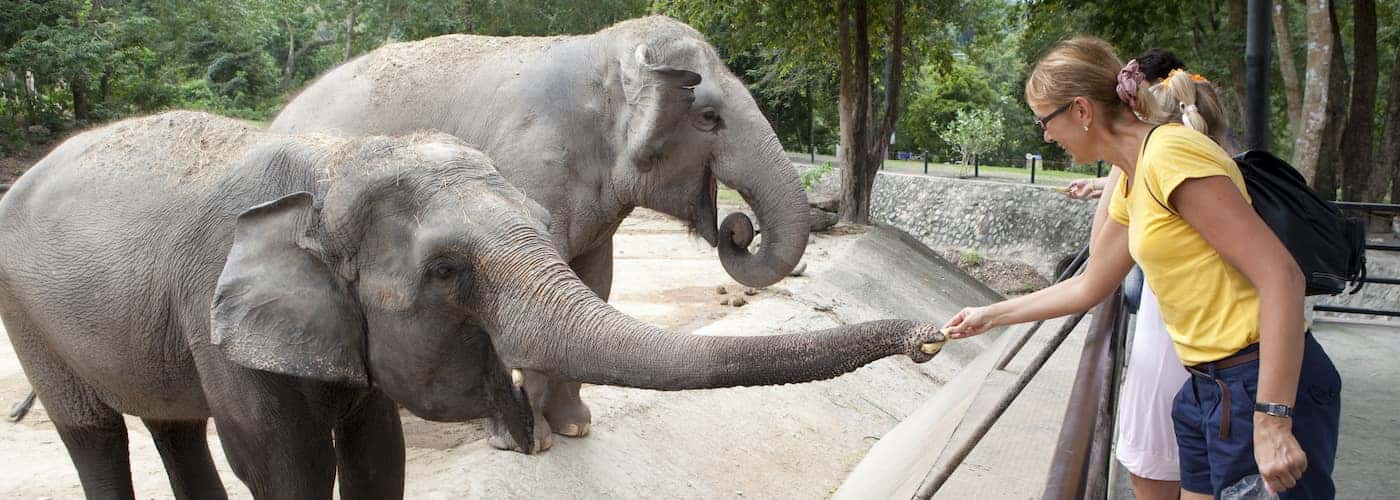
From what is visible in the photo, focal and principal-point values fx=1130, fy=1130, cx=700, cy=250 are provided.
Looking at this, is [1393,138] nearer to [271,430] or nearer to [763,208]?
[763,208]

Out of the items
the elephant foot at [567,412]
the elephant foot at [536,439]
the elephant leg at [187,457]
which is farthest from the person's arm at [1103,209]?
the elephant foot at [567,412]

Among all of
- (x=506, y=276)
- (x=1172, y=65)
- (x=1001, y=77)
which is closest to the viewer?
(x=506, y=276)

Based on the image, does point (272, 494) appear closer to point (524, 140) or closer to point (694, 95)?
point (524, 140)

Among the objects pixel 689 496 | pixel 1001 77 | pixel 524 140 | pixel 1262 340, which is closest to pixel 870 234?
pixel 689 496

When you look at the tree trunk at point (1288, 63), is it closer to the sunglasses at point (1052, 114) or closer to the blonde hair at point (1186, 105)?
the blonde hair at point (1186, 105)

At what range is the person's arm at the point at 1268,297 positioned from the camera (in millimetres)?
2309

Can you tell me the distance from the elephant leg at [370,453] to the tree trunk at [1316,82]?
1020cm

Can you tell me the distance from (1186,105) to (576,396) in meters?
4.36

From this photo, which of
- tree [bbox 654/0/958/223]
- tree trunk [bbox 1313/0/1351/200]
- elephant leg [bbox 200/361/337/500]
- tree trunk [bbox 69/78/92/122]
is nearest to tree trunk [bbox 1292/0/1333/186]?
tree trunk [bbox 1313/0/1351/200]

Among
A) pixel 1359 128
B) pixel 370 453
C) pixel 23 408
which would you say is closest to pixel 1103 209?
pixel 370 453

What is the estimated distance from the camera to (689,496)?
275 inches

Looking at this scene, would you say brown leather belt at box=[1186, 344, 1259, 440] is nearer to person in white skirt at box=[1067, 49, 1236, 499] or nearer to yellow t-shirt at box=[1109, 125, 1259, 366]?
yellow t-shirt at box=[1109, 125, 1259, 366]

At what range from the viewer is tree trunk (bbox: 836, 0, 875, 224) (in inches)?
716

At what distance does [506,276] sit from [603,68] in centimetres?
313
